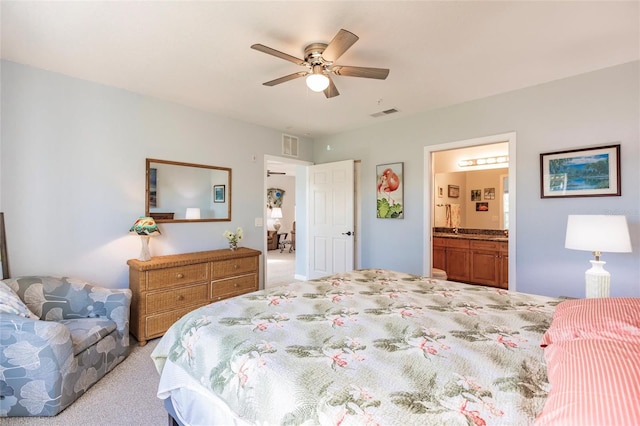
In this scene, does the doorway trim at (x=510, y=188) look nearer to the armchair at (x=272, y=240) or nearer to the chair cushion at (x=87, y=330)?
the chair cushion at (x=87, y=330)

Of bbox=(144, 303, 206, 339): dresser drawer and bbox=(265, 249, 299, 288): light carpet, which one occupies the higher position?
bbox=(144, 303, 206, 339): dresser drawer

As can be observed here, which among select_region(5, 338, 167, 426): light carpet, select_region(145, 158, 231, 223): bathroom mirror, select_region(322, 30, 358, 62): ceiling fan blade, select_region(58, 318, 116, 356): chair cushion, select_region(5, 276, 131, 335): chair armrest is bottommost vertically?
select_region(5, 338, 167, 426): light carpet

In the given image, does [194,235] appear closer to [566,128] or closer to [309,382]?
[309,382]

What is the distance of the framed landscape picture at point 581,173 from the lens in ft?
8.41

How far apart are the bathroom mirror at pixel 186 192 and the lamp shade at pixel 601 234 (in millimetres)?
3622

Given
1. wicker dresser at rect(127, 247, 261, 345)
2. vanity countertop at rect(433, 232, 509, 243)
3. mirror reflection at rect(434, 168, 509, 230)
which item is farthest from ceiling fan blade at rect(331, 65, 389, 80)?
mirror reflection at rect(434, 168, 509, 230)

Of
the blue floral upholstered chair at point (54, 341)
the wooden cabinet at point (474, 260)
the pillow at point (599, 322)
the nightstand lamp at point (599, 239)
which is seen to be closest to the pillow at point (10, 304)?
the blue floral upholstered chair at point (54, 341)

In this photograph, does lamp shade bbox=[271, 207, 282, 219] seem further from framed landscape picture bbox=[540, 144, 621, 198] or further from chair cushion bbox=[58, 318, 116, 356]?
framed landscape picture bbox=[540, 144, 621, 198]

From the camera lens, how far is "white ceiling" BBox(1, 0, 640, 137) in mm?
1832

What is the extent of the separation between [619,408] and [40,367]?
2.69 meters

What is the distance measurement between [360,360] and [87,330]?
7.29 feet

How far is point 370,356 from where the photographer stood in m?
1.12

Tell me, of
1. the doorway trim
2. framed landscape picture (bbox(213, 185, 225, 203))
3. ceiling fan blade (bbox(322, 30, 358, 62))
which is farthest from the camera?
framed landscape picture (bbox(213, 185, 225, 203))

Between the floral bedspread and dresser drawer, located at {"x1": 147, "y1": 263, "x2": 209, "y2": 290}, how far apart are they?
1.41 m
